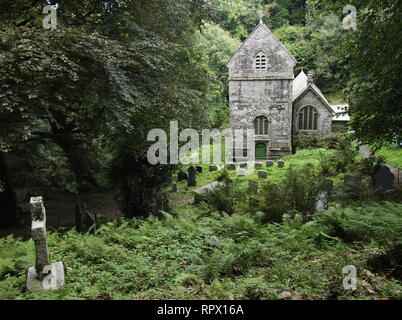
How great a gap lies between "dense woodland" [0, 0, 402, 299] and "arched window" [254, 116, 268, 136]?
10.0 metres

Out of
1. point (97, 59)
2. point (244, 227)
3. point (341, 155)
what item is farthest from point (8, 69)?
point (341, 155)

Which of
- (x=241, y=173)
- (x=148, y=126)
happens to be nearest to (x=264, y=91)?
(x=241, y=173)

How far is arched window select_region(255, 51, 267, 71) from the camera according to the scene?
20.7 m

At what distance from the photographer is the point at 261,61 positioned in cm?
2073

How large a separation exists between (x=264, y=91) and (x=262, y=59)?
224cm

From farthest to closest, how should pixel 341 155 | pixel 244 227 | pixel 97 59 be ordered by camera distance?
pixel 341 155 → pixel 97 59 → pixel 244 227

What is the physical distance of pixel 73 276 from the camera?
436 cm

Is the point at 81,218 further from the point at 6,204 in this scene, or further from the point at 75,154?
the point at 6,204

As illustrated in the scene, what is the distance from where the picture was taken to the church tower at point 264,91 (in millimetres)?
20469

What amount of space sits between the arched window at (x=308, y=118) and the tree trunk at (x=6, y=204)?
67.2 feet

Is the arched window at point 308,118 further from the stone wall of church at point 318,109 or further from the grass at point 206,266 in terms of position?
the grass at point 206,266

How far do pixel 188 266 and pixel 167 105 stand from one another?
481 cm

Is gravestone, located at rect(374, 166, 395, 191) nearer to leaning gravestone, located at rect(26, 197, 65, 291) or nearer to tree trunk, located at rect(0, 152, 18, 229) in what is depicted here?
A: leaning gravestone, located at rect(26, 197, 65, 291)
